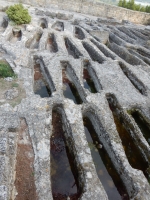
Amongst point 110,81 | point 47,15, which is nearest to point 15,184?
point 110,81

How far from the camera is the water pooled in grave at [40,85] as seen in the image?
14369 millimetres

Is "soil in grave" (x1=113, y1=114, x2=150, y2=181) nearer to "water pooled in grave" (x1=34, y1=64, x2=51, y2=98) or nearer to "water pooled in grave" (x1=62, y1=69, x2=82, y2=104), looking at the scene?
"water pooled in grave" (x1=62, y1=69, x2=82, y2=104)

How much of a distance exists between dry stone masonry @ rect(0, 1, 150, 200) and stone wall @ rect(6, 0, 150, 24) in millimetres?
20182

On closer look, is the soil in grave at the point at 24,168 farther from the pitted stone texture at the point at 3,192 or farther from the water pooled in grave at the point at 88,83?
the water pooled in grave at the point at 88,83

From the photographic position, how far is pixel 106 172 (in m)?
9.59

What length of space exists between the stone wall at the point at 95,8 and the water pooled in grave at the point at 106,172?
107ft

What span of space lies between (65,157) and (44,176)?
2.06 metres

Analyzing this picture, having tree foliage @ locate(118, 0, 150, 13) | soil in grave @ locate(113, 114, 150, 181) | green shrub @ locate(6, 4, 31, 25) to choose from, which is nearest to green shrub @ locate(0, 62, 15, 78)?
soil in grave @ locate(113, 114, 150, 181)

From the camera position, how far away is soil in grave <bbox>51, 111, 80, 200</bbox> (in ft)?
27.7

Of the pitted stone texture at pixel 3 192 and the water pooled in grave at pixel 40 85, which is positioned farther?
the water pooled in grave at pixel 40 85

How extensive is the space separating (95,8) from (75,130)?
33634 mm

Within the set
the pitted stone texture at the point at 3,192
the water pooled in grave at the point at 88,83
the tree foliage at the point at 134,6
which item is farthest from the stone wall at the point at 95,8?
the pitted stone texture at the point at 3,192

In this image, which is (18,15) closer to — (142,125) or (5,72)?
(5,72)

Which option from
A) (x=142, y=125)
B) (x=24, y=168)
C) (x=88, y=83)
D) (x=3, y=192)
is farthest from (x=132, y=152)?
(x=88, y=83)
